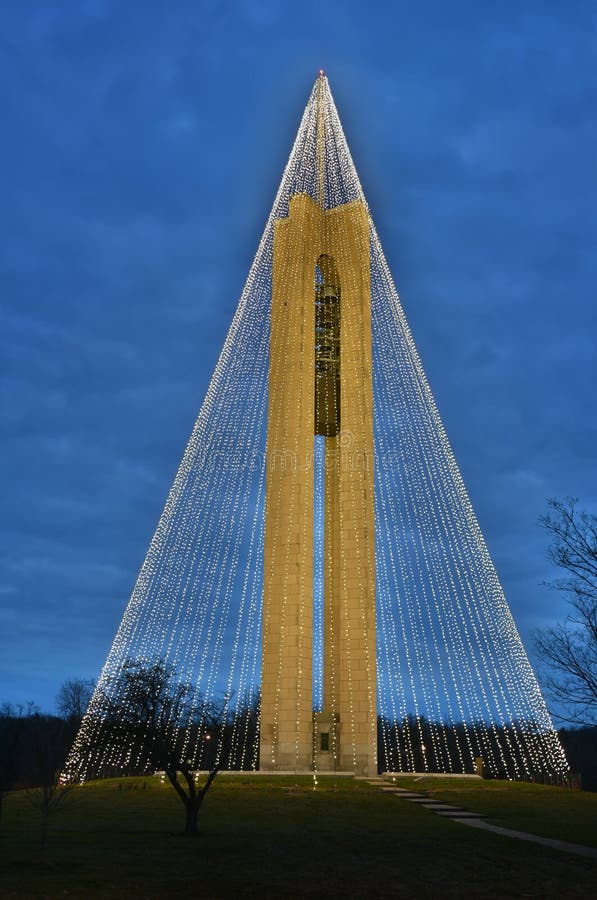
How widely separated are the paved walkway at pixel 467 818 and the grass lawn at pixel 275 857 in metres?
0.48

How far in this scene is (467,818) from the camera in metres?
19.6

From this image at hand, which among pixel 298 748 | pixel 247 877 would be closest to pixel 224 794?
pixel 298 748

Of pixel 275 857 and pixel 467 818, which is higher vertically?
pixel 467 818

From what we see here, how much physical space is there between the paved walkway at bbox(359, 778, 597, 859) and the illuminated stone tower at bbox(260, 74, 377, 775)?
4591 mm

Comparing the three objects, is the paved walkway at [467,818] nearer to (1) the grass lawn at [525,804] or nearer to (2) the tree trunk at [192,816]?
(1) the grass lawn at [525,804]

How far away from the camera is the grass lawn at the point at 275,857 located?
10367 millimetres

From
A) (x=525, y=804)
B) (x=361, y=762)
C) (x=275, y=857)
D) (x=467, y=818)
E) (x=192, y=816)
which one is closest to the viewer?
(x=275, y=857)

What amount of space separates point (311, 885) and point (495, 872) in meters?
2.89

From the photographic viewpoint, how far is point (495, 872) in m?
11.8

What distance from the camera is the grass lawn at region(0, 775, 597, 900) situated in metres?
10.4

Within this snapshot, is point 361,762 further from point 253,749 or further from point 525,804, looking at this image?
point 525,804

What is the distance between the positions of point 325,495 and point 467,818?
2311 centimetres

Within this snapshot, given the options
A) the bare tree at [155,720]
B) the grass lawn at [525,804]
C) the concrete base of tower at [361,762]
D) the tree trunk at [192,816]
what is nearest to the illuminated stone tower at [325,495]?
the concrete base of tower at [361,762]

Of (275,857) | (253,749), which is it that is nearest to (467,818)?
(275,857)
